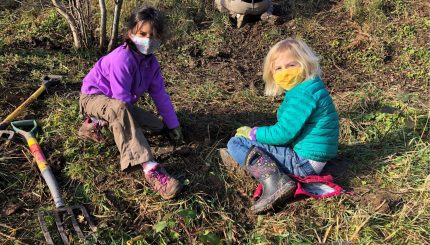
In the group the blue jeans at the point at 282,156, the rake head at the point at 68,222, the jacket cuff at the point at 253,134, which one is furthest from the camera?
the jacket cuff at the point at 253,134

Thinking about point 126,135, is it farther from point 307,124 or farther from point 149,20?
point 307,124

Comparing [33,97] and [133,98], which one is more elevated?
[133,98]

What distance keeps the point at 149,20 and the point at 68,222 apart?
4.51 feet

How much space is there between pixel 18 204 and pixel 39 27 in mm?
2917

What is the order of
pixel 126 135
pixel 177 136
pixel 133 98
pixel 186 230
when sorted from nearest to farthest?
pixel 186 230, pixel 126 135, pixel 133 98, pixel 177 136

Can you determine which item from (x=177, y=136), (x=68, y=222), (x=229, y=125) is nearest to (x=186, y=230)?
(x=68, y=222)

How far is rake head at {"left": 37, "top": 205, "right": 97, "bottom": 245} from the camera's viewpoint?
2.52 meters

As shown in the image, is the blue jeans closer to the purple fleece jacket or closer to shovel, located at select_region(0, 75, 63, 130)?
the purple fleece jacket

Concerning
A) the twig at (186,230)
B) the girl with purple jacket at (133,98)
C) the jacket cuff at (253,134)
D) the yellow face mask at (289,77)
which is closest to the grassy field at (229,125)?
the twig at (186,230)

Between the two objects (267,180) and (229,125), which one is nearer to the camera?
(267,180)

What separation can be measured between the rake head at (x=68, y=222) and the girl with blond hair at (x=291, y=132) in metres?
1.02

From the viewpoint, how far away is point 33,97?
372 cm

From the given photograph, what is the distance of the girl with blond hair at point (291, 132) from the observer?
9.01 feet

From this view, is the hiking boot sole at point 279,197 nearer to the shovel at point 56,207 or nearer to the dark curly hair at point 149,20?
the shovel at point 56,207
